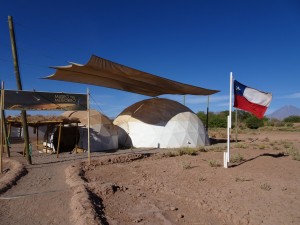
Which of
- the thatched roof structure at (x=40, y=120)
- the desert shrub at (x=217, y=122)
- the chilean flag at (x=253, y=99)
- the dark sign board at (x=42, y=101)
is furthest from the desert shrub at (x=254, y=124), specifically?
the dark sign board at (x=42, y=101)

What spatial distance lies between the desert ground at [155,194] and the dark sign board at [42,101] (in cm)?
261

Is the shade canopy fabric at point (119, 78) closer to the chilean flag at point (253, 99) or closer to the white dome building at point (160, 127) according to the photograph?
the white dome building at point (160, 127)

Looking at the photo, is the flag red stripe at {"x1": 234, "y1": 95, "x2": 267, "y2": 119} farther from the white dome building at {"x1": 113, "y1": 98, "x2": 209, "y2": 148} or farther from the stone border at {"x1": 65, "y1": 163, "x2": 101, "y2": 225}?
the stone border at {"x1": 65, "y1": 163, "x2": 101, "y2": 225}

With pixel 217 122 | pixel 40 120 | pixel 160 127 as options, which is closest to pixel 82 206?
pixel 40 120

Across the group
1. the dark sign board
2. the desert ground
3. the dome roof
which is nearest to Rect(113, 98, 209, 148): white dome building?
the dome roof

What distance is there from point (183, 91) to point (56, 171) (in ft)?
40.3

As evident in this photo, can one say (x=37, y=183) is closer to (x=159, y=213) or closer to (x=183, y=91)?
(x=159, y=213)

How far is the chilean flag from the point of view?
1485 centimetres

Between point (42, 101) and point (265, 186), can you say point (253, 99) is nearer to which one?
point (265, 186)

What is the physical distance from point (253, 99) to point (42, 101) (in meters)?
9.58

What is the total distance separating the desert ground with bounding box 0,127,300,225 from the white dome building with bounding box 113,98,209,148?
8260 mm

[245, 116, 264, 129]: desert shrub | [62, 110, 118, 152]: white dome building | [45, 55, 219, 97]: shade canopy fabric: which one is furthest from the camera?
[245, 116, 264, 129]: desert shrub

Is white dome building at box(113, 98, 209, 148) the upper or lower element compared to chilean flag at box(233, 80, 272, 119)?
lower

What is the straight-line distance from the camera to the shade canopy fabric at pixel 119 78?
15359mm
